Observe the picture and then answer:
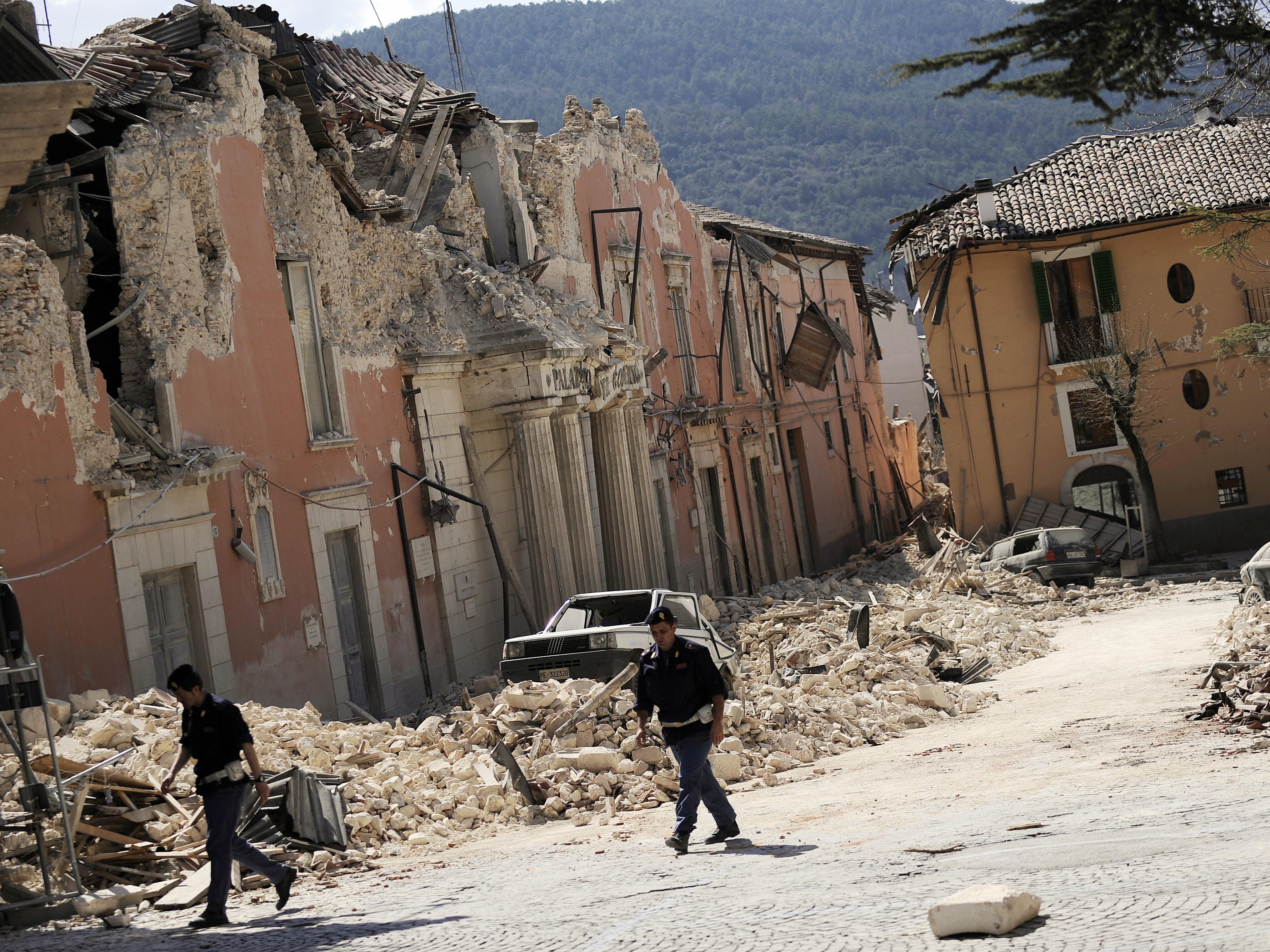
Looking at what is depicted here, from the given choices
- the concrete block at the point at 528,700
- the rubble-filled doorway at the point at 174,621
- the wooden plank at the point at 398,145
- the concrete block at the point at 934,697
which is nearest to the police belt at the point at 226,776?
the concrete block at the point at 528,700

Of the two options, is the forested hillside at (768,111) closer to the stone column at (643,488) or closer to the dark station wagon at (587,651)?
the stone column at (643,488)

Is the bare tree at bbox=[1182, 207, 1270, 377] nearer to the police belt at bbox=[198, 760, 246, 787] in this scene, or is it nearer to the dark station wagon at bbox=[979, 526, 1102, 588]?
the dark station wagon at bbox=[979, 526, 1102, 588]

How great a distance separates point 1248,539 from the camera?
3456 centimetres

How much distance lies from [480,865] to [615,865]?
1.35 m

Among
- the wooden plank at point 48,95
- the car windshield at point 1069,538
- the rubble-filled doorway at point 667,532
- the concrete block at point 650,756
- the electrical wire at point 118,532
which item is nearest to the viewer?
the wooden plank at point 48,95

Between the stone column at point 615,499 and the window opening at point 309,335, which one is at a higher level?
the window opening at point 309,335

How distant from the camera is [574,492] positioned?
2266 centimetres

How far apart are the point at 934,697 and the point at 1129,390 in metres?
18.3

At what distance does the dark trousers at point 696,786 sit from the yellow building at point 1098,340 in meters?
27.0

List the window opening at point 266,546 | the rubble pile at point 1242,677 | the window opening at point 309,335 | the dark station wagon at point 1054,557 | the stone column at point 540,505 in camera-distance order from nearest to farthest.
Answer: the rubble pile at point 1242,677 → the window opening at point 266,546 → the window opening at point 309,335 → the stone column at point 540,505 → the dark station wagon at point 1054,557

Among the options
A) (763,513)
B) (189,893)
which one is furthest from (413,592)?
(763,513)

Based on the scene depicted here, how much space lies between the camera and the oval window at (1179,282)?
3525 cm

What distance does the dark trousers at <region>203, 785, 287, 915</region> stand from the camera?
28.6 ft

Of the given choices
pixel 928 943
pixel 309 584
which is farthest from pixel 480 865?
pixel 309 584
